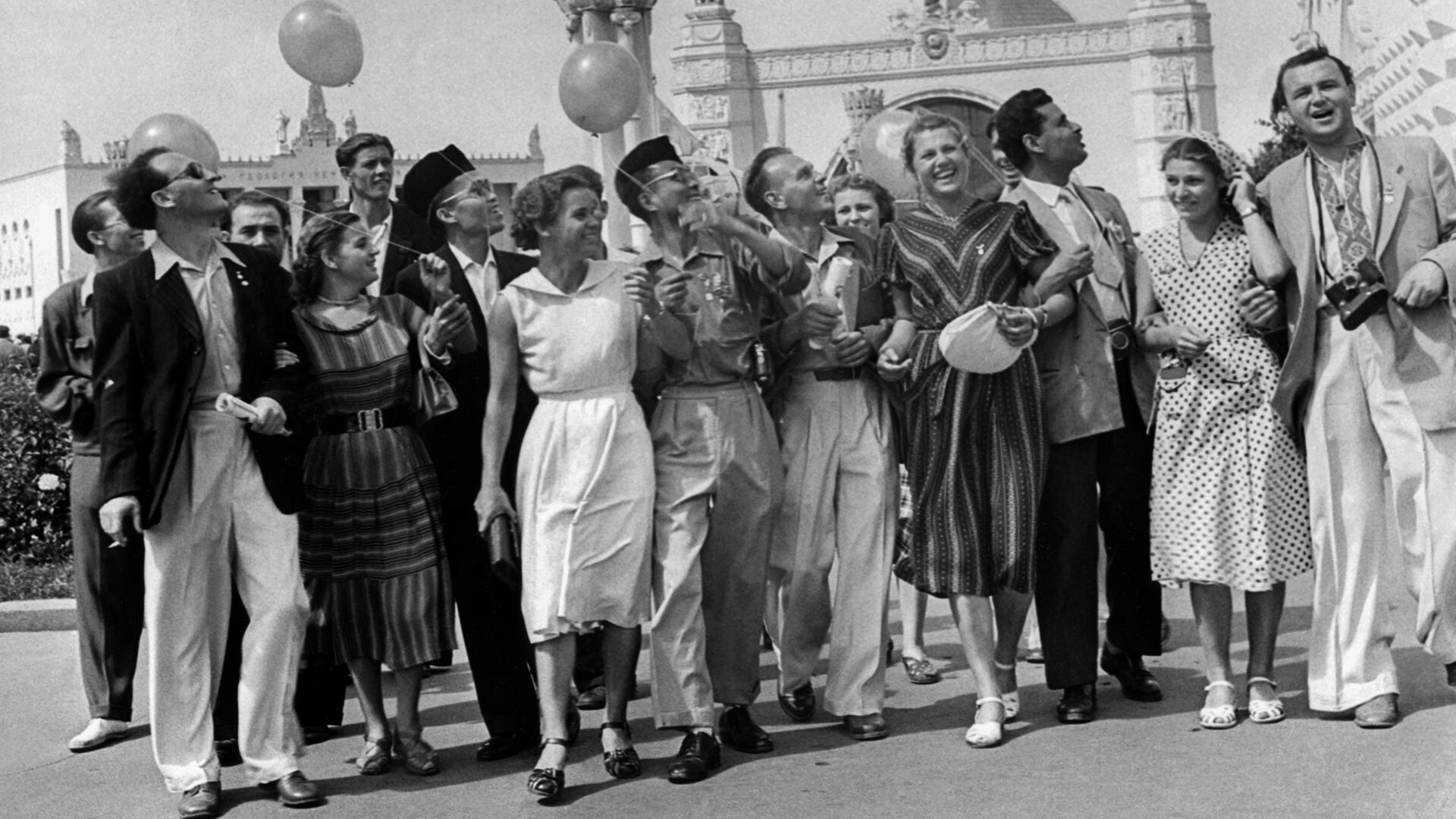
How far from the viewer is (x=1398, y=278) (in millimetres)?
6016

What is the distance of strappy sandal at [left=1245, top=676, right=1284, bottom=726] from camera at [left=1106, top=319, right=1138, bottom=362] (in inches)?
48.1

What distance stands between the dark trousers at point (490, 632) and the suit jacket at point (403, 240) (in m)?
1.00

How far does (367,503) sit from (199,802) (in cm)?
106

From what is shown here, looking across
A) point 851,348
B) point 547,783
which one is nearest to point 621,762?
point 547,783

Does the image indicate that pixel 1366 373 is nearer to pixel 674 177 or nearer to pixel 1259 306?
pixel 1259 306

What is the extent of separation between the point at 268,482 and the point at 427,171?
58.0 inches

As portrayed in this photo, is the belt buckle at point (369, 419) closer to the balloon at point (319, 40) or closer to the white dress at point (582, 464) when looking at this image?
the white dress at point (582, 464)

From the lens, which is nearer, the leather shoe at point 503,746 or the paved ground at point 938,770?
the paved ground at point 938,770

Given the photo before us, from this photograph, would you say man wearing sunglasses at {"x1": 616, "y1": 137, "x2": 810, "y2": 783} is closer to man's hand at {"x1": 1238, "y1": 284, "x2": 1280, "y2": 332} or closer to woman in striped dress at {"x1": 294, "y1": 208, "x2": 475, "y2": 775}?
woman in striped dress at {"x1": 294, "y1": 208, "x2": 475, "y2": 775}

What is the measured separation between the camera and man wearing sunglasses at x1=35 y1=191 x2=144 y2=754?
688cm

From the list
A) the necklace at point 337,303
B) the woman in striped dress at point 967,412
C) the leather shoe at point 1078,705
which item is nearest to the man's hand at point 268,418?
the necklace at point 337,303

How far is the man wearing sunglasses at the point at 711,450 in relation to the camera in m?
5.90

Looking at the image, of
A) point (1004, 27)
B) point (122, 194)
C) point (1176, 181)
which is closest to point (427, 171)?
point (122, 194)

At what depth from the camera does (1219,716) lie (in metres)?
5.89
